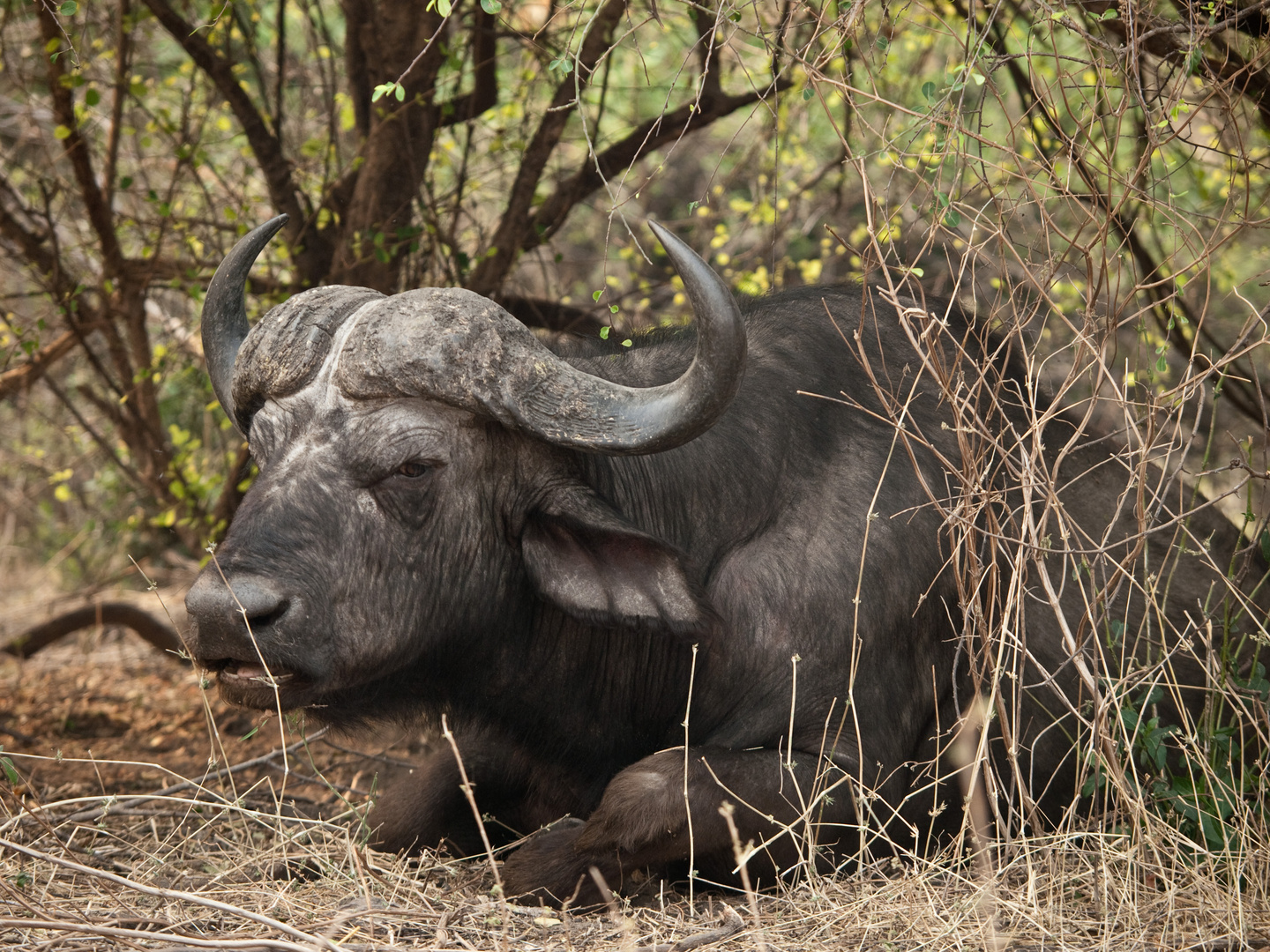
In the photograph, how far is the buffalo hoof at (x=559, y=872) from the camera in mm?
A: 3293

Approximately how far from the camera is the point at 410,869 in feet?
12.1

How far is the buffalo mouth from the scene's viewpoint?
298 cm

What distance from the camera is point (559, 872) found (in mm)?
3387

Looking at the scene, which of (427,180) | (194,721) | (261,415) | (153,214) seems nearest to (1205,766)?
(261,415)

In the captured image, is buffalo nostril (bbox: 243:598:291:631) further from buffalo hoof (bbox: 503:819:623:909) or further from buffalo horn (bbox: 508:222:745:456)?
buffalo hoof (bbox: 503:819:623:909)

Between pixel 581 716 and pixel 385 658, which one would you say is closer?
pixel 385 658

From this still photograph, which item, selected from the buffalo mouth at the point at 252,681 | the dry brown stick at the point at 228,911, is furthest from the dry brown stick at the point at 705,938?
the buffalo mouth at the point at 252,681

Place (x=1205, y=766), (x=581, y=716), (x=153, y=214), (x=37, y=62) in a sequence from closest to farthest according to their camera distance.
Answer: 1. (x=1205, y=766)
2. (x=581, y=716)
3. (x=153, y=214)
4. (x=37, y=62)

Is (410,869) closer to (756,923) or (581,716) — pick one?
(581,716)

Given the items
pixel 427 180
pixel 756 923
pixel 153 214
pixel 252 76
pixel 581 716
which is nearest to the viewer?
pixel 756 923

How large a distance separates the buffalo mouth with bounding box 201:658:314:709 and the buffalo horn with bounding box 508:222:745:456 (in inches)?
33.5

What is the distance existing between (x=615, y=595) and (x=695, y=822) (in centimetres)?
62

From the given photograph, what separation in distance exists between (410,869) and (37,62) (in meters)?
4.67

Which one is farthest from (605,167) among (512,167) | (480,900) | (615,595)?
(480,900)
